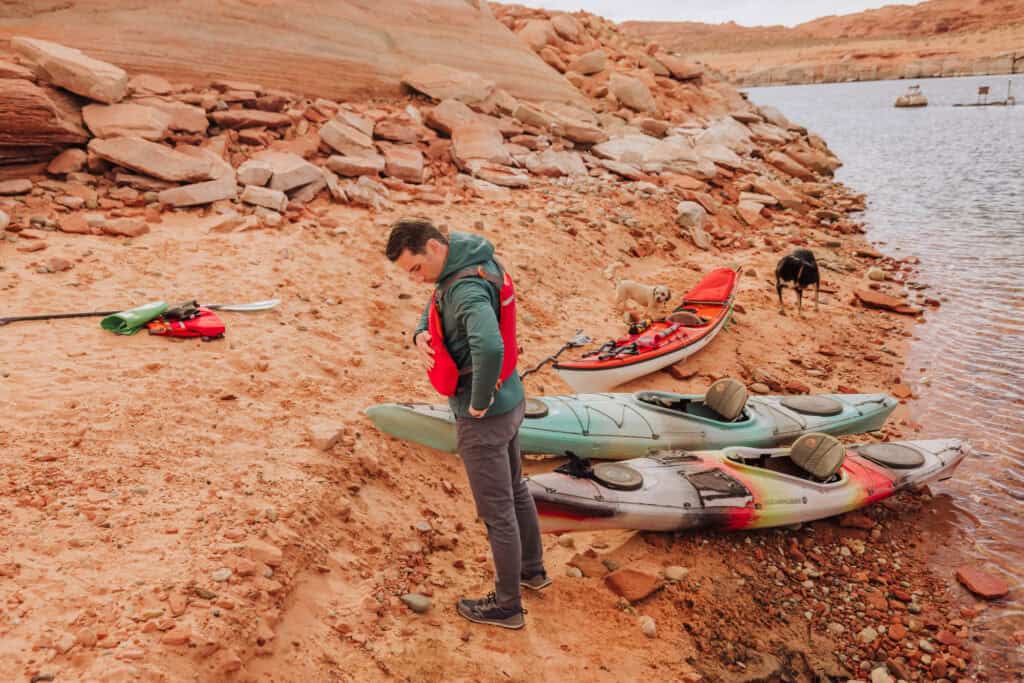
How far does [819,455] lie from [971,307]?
7.54 metres

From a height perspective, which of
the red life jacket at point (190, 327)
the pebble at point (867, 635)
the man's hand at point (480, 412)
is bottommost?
the pebble at point (867, 635)

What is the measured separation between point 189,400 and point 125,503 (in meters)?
1.38

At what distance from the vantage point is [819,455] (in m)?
5.74

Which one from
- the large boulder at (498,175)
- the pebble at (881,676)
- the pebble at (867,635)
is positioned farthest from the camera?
the large boulder at (498,175)

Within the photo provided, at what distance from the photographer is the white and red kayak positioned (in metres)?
7.66

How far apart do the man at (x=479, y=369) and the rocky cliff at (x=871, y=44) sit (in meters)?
76.1

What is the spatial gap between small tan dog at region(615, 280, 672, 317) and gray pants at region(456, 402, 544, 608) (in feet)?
19.8

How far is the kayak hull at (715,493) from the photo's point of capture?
489cm

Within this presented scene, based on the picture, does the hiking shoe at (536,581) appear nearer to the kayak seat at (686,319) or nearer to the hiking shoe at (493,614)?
the hiking shoe at (493,614)

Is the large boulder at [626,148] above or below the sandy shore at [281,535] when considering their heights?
above

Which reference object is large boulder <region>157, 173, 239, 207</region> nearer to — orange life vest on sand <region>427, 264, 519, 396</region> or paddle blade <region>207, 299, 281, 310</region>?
paddle blade <region>207, 299, 281, 310</region>

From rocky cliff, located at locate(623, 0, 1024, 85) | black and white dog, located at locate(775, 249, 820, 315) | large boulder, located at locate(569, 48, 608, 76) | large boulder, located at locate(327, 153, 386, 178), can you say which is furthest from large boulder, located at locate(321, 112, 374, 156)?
rocky cliff, located at locate(623, 0, 1024, 85)

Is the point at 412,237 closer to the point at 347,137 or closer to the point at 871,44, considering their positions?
the point at 347,137

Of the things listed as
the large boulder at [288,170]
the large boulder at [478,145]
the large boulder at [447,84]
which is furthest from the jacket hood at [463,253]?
the large boulder at [447,84]
